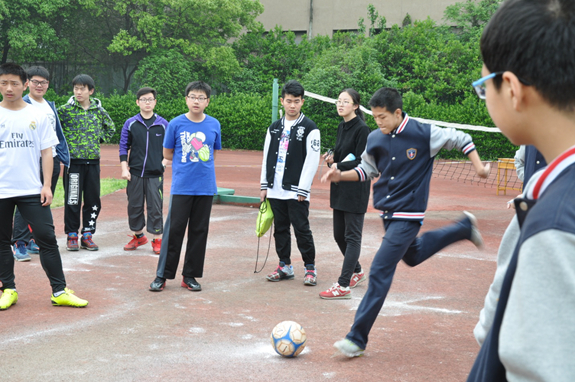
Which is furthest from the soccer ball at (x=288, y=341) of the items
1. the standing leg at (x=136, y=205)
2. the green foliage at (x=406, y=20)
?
the green foliage at (x=406, y=20)

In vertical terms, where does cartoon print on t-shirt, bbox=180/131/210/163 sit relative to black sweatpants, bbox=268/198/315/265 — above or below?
above

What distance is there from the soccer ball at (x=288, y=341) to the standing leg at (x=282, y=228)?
2.58 metres

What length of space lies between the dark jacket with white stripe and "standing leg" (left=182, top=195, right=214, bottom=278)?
2.36 m

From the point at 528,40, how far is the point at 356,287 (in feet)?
18.9

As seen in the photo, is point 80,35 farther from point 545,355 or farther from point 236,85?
point 545,355

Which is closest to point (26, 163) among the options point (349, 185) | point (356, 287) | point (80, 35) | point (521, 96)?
point (349, 185)

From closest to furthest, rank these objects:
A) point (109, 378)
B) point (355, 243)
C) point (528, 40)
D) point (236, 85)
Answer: point (528, 40) → point (109, 378) → point (355, 243) → point (236, 85)

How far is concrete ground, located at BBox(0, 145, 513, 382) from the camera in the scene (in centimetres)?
430

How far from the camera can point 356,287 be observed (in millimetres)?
6863

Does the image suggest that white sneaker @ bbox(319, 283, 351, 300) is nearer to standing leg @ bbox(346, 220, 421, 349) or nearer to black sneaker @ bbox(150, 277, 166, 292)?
standing leg @ bbox(346, 220, 421, 349)

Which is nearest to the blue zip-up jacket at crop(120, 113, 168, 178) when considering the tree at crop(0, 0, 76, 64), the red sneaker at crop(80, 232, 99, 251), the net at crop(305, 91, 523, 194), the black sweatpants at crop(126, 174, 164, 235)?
the black sweatpants at crop(126, 174, 164, 235)

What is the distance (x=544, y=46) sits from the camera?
129cm

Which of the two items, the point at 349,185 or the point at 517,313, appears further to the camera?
the point at 349,185

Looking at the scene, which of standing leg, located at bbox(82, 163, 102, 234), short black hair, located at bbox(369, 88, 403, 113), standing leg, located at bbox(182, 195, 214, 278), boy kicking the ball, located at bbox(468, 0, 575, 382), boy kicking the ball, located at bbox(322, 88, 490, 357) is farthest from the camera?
standing leg, located at bbox(82, 163, 102, 234)
